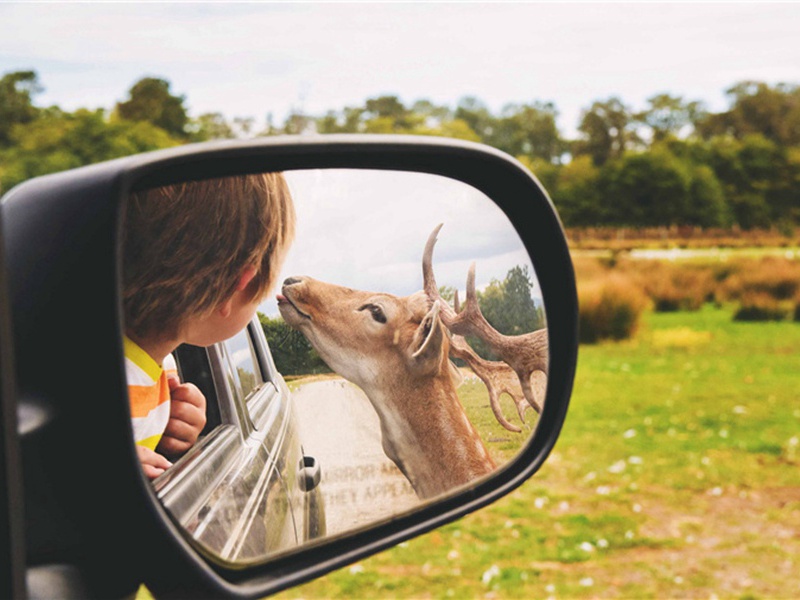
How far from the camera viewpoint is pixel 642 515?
266 inches

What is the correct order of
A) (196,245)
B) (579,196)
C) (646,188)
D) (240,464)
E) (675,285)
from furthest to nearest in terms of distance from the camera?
(646,188)
(579,196)
(675,285)
(240,464)
(196,245)

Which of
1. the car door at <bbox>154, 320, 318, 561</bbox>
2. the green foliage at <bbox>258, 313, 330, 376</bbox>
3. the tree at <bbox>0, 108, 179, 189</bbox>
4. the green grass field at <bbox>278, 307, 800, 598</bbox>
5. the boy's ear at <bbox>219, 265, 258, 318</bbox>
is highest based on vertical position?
the tree at <bbox>0, 108, 179, 189</bbox>

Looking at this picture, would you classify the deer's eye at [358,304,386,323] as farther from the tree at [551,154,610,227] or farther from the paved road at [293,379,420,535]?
the tree at [551,154,610,227]

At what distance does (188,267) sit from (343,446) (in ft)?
0.87

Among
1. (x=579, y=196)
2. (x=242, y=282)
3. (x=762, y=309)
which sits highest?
(x=579, y=196)

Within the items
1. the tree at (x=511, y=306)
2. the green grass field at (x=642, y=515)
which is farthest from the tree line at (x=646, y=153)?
the tree at (x=511, y=306)

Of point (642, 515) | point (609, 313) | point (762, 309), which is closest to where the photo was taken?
point (642, 515)

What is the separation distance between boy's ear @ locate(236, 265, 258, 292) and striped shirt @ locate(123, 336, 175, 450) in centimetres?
11

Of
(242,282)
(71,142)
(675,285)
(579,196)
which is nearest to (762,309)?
(675,285)

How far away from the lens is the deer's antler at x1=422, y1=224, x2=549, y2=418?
1.07m

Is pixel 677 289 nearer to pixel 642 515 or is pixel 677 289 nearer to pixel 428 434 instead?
pixel 642 515

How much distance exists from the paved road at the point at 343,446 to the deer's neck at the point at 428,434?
0.02 m

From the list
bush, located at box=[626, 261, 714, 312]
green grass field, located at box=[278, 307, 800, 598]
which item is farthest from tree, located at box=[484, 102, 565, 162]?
green grass field, located at box=[278, 307, 800, 598]

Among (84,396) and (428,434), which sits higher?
(84,396)
